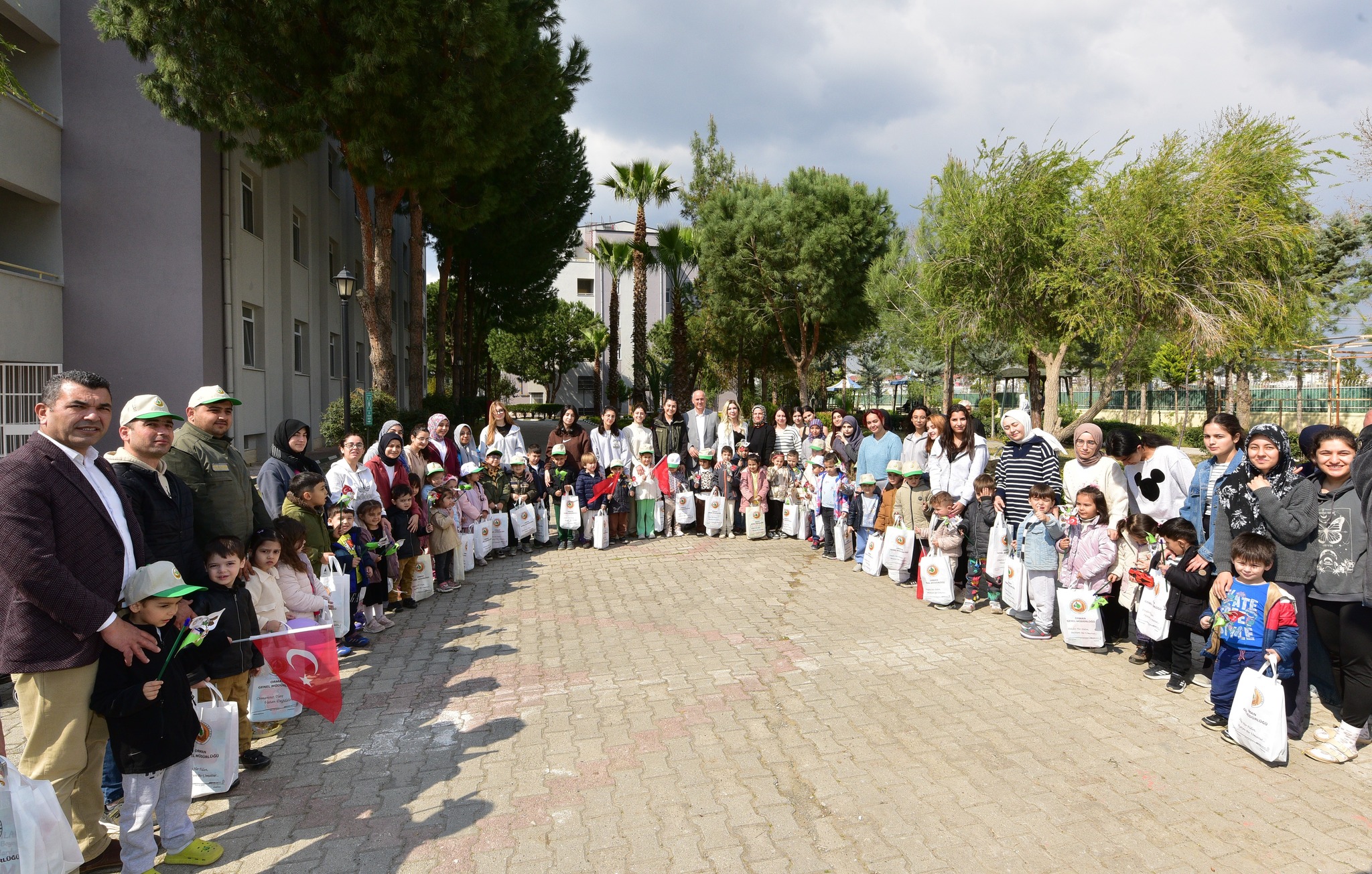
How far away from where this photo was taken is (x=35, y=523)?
2.86 m

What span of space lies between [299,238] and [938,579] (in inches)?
720

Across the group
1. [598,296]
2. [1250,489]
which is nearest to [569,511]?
[1250,489]

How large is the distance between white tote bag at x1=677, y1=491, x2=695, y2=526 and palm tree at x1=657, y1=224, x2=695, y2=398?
14296mm

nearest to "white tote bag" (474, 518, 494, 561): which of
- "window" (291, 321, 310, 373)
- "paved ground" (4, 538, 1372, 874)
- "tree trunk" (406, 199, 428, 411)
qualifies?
"paved ground" (4, 538, 1372, 874)

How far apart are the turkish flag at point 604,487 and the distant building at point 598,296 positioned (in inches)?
1655

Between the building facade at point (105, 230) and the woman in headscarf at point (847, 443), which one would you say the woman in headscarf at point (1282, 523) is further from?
the building facade at point (105, 230)

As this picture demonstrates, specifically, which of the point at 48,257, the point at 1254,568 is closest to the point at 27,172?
the point at 48,257

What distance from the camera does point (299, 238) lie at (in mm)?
18953

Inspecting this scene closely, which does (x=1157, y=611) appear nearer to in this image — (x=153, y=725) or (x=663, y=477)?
(x=153, y=725)

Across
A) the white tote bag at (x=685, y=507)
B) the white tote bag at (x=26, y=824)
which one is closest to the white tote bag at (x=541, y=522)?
the white tote bag at (x=685, y=507)

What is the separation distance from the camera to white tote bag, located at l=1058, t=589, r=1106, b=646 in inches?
224

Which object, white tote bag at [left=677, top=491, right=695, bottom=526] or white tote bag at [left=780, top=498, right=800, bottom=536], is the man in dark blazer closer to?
white tote bag at [left=677, top=491, right=695, bottom=526]

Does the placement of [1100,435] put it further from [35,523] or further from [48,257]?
[48,257]

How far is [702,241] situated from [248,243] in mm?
14507
